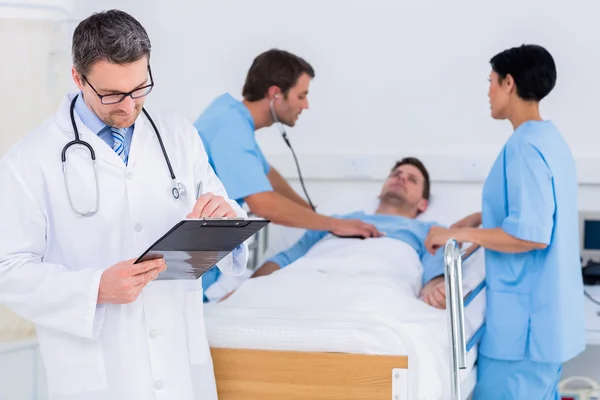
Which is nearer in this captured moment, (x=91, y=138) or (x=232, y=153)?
(x=91, y=138)

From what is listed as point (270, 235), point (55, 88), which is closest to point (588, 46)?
point (270, 235)

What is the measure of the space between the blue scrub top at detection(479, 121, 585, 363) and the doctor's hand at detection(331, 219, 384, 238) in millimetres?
534

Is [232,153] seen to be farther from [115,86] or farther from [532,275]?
[115,86]

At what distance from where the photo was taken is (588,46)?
3107mm

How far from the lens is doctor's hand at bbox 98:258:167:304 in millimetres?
1384

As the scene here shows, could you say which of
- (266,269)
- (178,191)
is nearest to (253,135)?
(266,269)

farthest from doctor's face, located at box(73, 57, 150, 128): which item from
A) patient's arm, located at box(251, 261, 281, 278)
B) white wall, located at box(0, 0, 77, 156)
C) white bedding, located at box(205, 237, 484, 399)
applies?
patient's arm, located at box(251, 261, 281, 278)

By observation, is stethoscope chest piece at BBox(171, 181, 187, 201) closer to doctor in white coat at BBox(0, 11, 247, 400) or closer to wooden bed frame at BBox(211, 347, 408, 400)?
doctor in white coat at BBox(0, 11, 247, 400)

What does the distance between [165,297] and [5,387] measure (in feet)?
3.48

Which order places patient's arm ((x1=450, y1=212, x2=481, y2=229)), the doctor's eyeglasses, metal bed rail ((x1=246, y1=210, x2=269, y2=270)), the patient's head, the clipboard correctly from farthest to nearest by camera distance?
metal bed rail ((x1=246, y1=210, x2=269, y2=270)) → the patient's head → patient's arm ((x1=450, y1=212, x2=481, y2=229)) → the doctor's eyeglasses → the clipboard

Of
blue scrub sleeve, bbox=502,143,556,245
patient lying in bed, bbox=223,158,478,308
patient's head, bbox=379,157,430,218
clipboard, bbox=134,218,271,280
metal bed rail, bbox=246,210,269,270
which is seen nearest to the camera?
clipboard, bbox=134,218,271,280

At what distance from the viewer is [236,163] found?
2.51 meters

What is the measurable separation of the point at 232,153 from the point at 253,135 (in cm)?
13

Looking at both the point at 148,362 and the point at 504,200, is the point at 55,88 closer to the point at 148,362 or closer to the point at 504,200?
the point at 148,362
